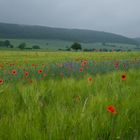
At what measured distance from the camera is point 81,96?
2842 mm

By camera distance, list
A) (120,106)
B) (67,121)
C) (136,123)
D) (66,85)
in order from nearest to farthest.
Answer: (67,121) → (136,123) → (120,106) → (66,85)

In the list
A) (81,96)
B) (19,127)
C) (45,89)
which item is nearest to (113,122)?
(19,127)

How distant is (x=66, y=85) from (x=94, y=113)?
131cm

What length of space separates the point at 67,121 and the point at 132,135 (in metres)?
0.44

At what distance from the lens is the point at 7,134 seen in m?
Answer: 1.62

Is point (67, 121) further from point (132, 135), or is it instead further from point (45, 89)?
point (45, 89)

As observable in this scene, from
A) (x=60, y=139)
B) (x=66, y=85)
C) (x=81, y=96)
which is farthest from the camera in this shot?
(x=66, y=85)

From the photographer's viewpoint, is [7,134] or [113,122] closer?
[7,134]

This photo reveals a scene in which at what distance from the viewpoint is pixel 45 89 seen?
2.94 meters

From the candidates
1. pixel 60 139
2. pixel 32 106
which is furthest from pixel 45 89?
pixel 60 139

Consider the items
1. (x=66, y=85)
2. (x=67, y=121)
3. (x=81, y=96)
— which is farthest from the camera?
(x=66, y=85)

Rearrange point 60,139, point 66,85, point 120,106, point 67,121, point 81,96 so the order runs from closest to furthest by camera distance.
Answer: point 60,139 < point 67,121 < point 120,106 < point 81,96 < point 66,85

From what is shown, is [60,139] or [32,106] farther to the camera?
[32,106]

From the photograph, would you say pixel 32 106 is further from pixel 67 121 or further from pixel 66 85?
pixel 66 85
